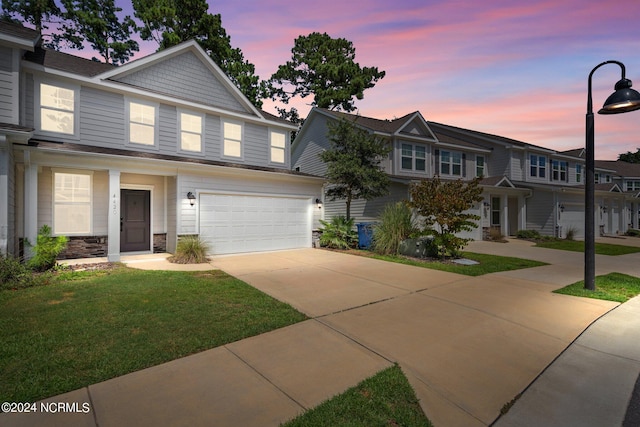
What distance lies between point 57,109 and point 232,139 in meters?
5.61

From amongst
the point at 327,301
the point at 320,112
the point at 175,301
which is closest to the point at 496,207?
the point at 320,112

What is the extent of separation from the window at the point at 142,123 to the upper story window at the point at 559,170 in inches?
1071

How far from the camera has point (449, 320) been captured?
4.55 meters

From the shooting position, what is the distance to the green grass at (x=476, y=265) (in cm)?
848

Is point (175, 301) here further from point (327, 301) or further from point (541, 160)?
point (541, 160)

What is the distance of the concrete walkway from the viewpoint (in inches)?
→ 97.2

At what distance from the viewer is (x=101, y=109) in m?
9.98

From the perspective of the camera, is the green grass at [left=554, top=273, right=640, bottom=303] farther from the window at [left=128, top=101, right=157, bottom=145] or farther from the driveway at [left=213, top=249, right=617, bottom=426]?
the window at [left=128, top=101, right=157, bottom=145]

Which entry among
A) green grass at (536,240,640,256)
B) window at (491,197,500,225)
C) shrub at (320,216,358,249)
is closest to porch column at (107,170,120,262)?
shrub at (320,216,358,249)

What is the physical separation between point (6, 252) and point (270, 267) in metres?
5.84

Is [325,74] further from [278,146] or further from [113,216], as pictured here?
[113,216]

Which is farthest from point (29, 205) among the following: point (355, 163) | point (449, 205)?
point (449, 205)

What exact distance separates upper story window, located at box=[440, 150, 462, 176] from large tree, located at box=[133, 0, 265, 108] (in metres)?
14.2

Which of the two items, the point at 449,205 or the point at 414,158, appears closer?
the point at 449,205
